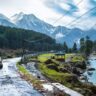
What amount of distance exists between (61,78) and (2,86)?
546 inches

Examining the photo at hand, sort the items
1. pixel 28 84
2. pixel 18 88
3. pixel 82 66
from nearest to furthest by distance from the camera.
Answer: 1. pixel 18 88
2. pixel 28 84
3. pixel 82 66

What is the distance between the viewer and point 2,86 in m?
51.5

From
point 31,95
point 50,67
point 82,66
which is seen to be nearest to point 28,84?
point 31,95

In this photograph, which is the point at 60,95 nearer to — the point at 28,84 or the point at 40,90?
the point at 40,90

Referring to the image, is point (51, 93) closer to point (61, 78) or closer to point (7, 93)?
point (7, 93)

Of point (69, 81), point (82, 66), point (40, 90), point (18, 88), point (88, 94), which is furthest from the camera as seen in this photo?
point (82, 66)

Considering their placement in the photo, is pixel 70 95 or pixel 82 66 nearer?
pixel 70 95

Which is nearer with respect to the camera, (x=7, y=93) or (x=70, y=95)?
(x=70, y=95)

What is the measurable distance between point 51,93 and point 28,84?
12420 millimetres

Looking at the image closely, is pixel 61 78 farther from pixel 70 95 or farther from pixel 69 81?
pixel 70 95

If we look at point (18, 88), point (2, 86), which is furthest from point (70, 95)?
point (2, 86)

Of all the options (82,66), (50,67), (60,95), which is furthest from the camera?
(82,66)

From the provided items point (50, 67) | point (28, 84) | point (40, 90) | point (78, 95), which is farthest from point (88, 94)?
point (50, 67)

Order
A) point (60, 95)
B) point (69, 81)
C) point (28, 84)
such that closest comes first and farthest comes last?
point (60, 95) < point (28, 84) < point (69, 81)
